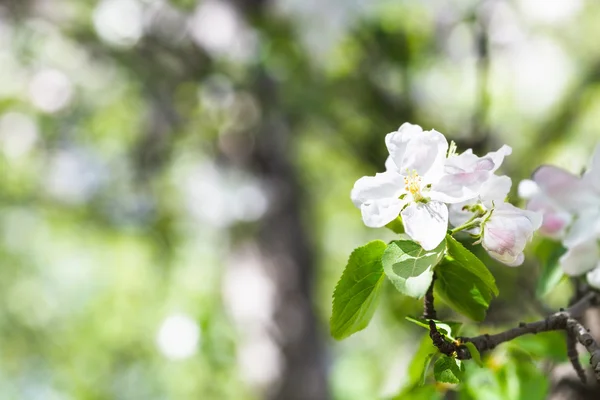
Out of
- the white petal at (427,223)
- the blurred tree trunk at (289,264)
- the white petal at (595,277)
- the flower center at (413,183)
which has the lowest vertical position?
the white petal at (595,277)

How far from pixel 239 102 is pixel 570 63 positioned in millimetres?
2235

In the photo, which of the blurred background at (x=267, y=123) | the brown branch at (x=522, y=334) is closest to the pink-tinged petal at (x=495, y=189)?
the brown branch at (x=522, y=334)

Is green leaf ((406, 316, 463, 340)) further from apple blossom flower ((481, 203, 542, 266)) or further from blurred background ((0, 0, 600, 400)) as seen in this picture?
blurred background ((0, 0, 600, 400))

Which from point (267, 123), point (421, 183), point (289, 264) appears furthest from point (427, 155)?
point (289, 264)

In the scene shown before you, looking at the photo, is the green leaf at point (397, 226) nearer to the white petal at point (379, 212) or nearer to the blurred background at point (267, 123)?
the white petal at point (379, 212)

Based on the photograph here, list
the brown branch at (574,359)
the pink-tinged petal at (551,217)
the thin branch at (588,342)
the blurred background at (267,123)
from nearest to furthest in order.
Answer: the thin branch at (588,342) < the brown branch at (574,359) < the pink-tinged petal at (551,217) < the blurred background at (267,123)

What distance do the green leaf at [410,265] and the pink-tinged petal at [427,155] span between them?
0.06 metres

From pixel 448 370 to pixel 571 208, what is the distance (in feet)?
0.88

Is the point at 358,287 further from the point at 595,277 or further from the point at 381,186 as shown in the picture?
the point at 595,277

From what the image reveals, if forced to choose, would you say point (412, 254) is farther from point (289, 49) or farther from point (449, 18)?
point (449, 18)

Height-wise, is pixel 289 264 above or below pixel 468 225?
above

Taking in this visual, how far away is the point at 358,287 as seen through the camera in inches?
21.4

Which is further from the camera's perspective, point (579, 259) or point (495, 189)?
point (579, 259)

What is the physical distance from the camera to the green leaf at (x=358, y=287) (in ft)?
1.76
